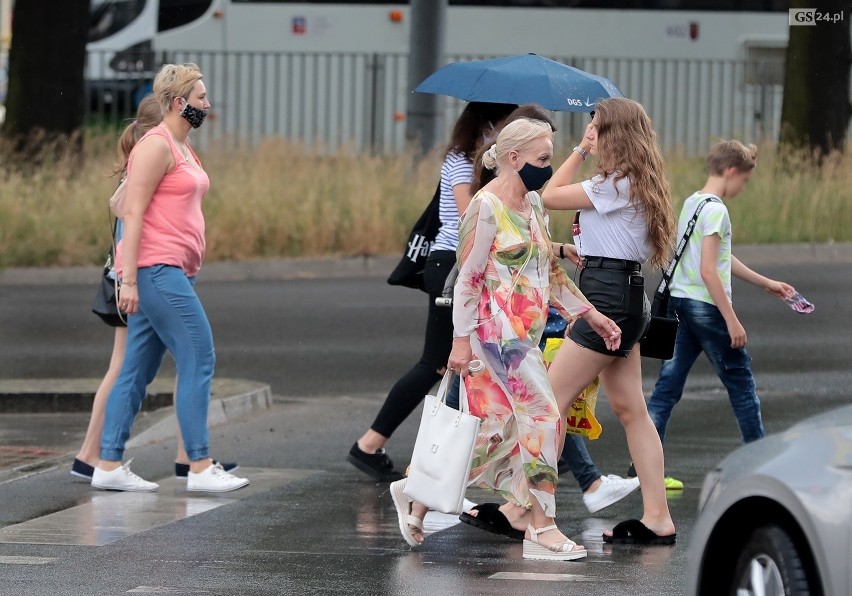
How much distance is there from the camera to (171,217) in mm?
7520

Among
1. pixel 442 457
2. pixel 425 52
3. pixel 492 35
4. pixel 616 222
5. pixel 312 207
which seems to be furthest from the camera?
pixel 492 35

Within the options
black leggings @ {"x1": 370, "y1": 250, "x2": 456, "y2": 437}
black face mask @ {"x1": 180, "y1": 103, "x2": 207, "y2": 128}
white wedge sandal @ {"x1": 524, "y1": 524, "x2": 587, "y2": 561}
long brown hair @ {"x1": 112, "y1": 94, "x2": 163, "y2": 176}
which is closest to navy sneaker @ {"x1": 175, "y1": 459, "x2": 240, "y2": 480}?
black leggings @ {"x1": 370, "y1": 250, "x2": 456, "y2": 437}

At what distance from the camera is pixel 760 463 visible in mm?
4371

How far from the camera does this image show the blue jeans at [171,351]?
24.7 feet

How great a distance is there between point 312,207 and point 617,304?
1119cm

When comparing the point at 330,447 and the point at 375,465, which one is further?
the point at 330,447

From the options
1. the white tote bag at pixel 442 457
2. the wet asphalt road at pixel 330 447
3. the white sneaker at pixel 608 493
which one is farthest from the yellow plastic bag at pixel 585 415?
the white tote bag at pixel 442 457

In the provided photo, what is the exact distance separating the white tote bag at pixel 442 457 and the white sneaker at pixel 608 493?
1029 millimetres

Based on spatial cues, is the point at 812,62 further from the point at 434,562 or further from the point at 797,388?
the point at 434,562

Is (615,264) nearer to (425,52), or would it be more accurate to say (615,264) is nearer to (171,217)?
(171,217)

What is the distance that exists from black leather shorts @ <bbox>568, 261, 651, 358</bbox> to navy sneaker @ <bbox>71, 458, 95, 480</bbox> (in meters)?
2.63

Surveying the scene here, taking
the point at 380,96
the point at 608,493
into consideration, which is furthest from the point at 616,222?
the point at 380,96

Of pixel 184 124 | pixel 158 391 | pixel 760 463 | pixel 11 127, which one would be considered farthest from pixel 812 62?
pixel 760 463

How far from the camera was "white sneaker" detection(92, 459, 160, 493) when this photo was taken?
25.0ft
